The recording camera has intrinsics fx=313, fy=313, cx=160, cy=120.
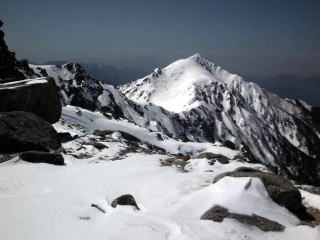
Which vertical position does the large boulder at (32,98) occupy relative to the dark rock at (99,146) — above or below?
above

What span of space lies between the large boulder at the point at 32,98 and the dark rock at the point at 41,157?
1253 centimetres

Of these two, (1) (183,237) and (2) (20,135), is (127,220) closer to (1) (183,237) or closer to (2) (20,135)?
(1) (183,237)

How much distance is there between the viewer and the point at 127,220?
1295cm

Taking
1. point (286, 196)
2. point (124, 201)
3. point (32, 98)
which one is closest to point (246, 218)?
point (286, 196)

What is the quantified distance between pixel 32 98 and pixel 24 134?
874 cm

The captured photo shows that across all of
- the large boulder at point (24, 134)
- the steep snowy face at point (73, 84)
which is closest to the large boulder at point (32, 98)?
the large boulder at point (24, 134)

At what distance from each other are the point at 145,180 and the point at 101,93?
413 ft

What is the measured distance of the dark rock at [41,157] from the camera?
74.9 feet

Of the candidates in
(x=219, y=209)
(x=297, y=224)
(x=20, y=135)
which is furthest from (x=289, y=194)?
(x=20, y=135)

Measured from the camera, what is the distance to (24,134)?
27.5 m

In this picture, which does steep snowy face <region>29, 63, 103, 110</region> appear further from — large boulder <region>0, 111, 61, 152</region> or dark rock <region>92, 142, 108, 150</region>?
large boulder <region>0, 111, 61, 152</region>

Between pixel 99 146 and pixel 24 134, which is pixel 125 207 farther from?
pixel 99 146

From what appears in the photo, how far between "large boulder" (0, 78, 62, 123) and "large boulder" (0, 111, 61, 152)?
5218mm

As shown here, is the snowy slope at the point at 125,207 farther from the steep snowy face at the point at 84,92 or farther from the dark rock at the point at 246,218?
the steep snowy face at the point at 84,92
